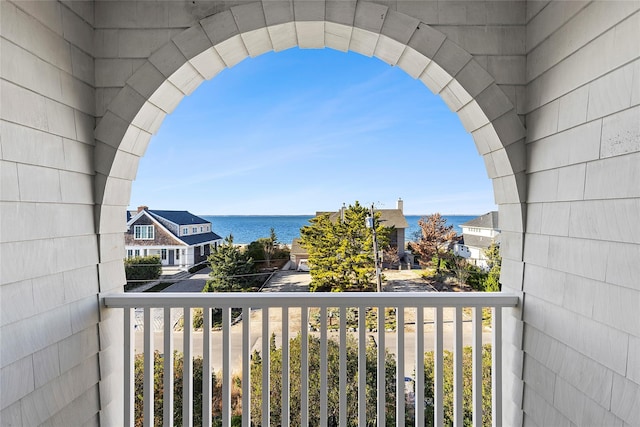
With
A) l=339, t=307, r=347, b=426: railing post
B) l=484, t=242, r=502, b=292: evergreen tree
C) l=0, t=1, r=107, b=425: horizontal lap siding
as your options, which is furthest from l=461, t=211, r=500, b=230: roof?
l=0, t=1, r=107, b=425: horizontal lap siding

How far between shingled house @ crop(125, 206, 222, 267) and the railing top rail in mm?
341

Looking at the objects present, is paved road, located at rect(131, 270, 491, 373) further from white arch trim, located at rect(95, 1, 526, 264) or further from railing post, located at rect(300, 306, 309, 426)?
white arch trim, located at rect(95, 1, 526, 264)

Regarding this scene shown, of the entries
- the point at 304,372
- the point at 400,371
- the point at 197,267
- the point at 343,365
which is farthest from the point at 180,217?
the point at 400,371

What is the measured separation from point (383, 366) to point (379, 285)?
18.3 inches

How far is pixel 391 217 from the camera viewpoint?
1.98 metres

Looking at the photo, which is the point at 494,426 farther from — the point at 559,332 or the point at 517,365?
the point at 559,332

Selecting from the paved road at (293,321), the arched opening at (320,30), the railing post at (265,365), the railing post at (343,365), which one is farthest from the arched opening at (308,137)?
the railing post at (343,365)

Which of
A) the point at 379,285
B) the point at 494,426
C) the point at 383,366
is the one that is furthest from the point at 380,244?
the point at 494,426

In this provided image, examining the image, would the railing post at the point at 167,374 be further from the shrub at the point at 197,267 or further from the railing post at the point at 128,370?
the shrub at the point at 197,267

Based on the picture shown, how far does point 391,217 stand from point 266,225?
2.49 ft

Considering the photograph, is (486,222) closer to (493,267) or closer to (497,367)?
(493,267)

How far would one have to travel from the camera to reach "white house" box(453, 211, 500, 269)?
73.5 inches

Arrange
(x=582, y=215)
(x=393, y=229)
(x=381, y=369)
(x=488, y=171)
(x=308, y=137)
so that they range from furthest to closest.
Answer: (x=308, y=137)
(x=393, y=229)
(x=488, y=171)
(x=381, y=369)
(x=582, y=215)

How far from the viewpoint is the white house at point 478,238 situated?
187 cm
